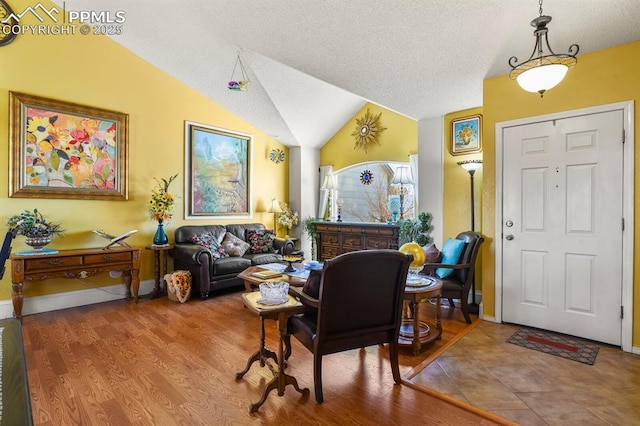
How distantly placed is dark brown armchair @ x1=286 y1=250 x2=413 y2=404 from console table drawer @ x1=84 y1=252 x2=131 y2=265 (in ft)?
9.46

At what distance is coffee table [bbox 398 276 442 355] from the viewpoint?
268 centimetres

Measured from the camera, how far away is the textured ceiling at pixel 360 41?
2748mm

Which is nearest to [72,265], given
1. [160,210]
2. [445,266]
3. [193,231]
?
[160,210]

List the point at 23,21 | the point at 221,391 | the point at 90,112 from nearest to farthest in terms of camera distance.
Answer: the point at 221,391 < the point at 23,21 < the point at 90,112

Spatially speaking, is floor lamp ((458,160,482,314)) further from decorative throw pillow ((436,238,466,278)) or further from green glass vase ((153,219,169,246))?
green glass vase ((153,219,169,246))

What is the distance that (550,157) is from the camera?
10.5ft

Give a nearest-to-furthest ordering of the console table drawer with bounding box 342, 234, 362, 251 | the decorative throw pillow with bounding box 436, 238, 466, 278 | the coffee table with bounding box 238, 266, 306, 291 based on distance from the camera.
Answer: the coffee table with bounding box 238, 266, 306, 291 → the decorative throw pillow with bounding box 436, 238, 466, 278 → the console table drawer with bounding box 342, 234, 362, 251

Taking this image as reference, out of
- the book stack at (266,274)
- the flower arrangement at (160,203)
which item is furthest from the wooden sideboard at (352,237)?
the flower arrangement at (160,203)

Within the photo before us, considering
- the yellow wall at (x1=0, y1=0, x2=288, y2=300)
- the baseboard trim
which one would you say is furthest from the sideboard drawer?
the baseboard trim

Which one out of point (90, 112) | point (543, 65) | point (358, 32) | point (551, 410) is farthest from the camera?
point (90, 112)

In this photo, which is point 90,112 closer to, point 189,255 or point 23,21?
point 23,21

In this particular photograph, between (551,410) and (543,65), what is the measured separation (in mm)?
2304

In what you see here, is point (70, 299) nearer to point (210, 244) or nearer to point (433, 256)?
point (210, 244)

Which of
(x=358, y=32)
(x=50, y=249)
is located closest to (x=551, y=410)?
(x=358, y=32)
